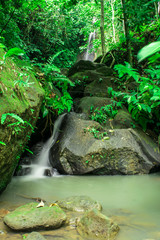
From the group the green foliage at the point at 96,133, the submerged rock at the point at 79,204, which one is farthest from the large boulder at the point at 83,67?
the submerged rock at the point at 79,204

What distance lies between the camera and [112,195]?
12.0ft

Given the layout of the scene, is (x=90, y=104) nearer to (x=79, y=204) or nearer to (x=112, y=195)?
(x=112, y=195)

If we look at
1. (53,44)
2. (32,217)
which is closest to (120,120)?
(32,217)

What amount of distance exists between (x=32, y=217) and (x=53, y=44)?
45.2 ft

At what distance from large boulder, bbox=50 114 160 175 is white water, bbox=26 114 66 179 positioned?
0.18 metres

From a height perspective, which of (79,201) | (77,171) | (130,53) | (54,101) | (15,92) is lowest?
(77,171)

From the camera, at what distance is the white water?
16.3ft

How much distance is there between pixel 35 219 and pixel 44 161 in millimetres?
3148

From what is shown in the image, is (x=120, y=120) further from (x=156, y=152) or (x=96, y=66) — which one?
(x=96, y=66)

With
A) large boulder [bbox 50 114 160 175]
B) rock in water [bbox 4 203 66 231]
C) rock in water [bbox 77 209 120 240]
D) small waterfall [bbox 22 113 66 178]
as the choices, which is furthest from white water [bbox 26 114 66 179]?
rock in water [bbox 77 209 120 240]

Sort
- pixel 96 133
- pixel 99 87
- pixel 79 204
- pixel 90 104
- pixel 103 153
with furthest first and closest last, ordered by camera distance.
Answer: pixel 99 87
pixel 90 104
pixel 96 133
pixel 103 153
pixel 79 204

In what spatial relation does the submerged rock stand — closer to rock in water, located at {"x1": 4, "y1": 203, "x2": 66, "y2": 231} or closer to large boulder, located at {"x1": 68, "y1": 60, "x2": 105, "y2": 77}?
rock in water, located at {"x1": 4, "y1": 203, "x2": 66, "y2": 231}

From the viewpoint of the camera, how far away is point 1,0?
21.6ft

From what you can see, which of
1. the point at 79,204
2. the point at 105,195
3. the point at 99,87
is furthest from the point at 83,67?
the point at 79,204
